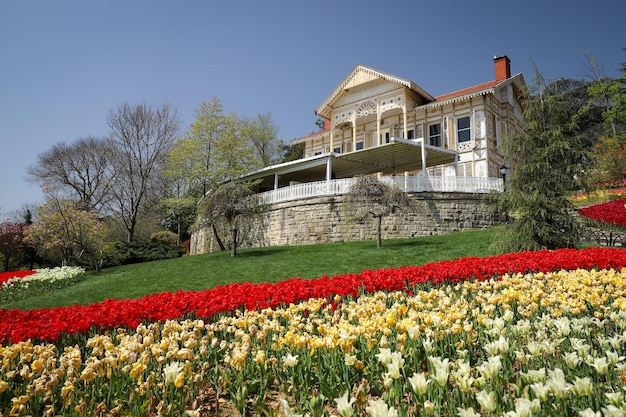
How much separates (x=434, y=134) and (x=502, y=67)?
702 cm

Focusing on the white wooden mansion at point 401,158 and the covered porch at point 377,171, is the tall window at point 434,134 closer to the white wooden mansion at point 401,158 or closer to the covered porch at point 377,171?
the white wooden mansion at point 401,158

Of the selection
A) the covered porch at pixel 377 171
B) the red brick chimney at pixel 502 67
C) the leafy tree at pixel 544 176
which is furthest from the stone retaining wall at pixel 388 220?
the red brick chimney at pixel 502 67

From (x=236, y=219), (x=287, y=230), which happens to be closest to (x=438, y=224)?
(x=287, y=230)

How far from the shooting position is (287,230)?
21391 millimetres

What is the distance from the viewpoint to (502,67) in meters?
28.4

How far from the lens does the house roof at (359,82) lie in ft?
86.9

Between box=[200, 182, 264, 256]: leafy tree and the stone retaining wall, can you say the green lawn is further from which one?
the stone retaining wall

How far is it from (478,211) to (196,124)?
20818 millimetres

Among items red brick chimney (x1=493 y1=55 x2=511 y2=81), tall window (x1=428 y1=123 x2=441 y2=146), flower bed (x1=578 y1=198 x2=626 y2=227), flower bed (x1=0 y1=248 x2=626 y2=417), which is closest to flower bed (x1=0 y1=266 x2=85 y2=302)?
flower bed (x1=0 y1=248 x2=626 y2=417)

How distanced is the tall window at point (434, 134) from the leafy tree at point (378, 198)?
1071 centimetres

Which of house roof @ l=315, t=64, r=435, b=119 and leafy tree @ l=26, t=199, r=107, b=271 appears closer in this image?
leafy tree @ l=26, t=199, r=107, b=271

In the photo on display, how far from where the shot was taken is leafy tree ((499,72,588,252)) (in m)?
12.0

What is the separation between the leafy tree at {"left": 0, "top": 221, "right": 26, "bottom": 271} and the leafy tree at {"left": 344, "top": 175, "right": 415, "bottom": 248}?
73.8 feet

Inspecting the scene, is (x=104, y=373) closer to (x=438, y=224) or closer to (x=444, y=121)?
(x=438, y=224)
